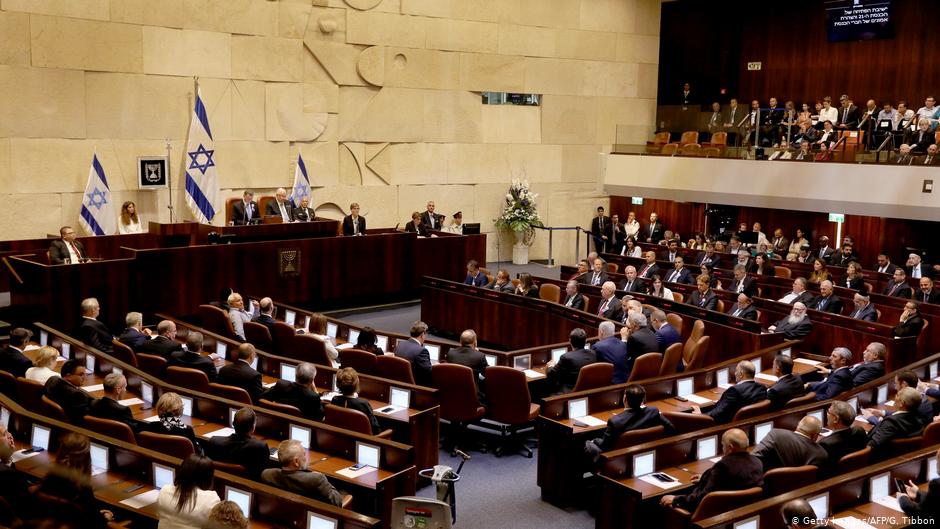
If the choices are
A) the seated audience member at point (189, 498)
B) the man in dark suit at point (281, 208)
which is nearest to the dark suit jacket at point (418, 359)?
the seated audience member at point (189, 498)

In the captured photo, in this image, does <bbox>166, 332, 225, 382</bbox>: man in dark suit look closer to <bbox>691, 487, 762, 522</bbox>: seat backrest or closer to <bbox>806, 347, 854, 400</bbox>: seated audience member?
<bbox>691, 487, 762, 522</bbox>: seat backrest

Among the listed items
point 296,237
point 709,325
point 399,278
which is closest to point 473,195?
point 399,278

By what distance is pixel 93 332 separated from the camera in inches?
351

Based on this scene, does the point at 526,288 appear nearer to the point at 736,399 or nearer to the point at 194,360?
the point at 736,399

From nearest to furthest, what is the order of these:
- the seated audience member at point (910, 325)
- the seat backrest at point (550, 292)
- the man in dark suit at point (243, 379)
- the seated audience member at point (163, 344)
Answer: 1. the man in dark suit at point (243, 379)
2. the seated audience member at point (163, 344)
3. the seated audience member at point (910, 325)
4. the seat backrest at point (550, 292)

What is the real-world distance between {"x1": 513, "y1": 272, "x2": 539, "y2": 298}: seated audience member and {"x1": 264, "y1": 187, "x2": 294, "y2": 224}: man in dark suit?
437 centimetres

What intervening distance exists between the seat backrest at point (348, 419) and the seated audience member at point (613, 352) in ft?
9.38

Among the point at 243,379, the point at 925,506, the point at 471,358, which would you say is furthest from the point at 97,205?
the point at 925,506

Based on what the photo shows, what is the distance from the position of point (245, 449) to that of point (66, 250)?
22.3 feet

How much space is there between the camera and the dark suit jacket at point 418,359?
8.22 meters

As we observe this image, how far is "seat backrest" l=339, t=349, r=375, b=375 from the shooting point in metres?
8.23

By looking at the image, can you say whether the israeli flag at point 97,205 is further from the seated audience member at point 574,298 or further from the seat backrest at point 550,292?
the seated audience member at point 574,298

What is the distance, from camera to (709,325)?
10.9 metres

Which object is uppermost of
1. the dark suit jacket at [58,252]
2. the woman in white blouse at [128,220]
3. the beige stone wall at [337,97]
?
the beige stone wall at [337,97]
